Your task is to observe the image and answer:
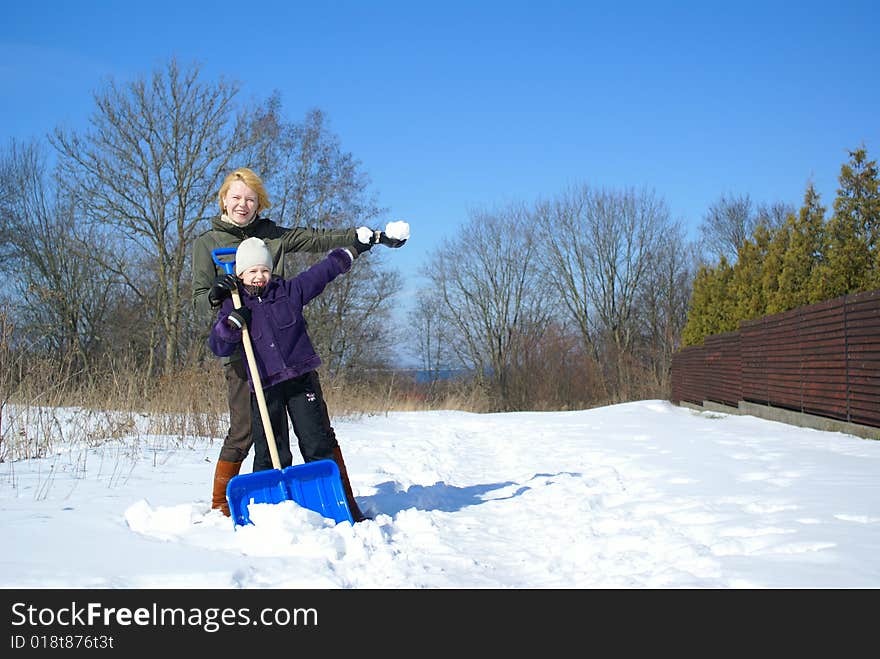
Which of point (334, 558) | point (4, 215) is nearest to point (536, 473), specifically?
point (334, 558)

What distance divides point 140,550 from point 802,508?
143 inches

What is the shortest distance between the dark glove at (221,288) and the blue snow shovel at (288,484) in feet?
0.37

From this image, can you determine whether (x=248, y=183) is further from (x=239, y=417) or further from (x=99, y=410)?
(x=99, y=410)

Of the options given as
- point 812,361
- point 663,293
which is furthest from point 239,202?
point 663,293

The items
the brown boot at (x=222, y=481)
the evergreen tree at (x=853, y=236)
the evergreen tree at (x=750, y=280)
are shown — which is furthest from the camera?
the evergreen tree at (x=750, y=280)

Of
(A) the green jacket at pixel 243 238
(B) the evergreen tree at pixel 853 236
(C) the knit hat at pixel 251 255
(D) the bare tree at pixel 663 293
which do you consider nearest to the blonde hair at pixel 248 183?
(A) the green jacket at pixel 243 238

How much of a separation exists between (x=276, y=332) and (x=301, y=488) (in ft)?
2.77

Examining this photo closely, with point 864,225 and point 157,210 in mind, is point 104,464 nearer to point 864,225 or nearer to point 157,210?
point 864,225

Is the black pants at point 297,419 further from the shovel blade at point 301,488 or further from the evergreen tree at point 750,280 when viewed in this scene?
the evergreen tree at point 750,280

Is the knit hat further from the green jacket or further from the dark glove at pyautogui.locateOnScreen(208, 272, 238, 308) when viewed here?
the green jacket

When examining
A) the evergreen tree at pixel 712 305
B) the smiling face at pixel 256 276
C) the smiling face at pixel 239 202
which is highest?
the evergreen tree at pixel 712 305

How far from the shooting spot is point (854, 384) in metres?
8.64

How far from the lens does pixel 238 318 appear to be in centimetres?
373

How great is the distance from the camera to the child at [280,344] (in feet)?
12.6
